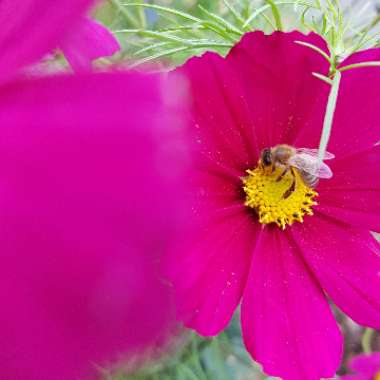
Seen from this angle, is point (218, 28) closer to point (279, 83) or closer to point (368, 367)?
point (279, 83)

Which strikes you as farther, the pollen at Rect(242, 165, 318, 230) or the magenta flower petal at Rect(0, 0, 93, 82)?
the pollen at Rect(242, 165, 318, 230)

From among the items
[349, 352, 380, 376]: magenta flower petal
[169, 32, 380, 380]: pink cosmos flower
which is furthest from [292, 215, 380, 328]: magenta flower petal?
[349, 352, 380, 376]: magenta flower petal

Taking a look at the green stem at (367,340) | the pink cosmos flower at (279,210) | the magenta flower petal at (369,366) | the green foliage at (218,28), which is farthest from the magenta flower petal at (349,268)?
the green stem at (367,340)

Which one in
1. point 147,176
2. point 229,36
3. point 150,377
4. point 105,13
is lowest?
point 150,377

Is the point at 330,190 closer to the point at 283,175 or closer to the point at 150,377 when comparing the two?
the point at 283,175

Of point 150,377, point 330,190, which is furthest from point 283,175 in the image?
point 150,377

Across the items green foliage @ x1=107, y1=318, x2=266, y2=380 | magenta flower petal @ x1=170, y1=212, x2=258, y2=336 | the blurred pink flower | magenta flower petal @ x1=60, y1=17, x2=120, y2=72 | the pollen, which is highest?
magenta flower petal @ x1=60, y1=17, x2=120, y2=72

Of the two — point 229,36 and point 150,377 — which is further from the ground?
point 229,36

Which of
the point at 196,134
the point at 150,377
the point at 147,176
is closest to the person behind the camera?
the point at 147,176

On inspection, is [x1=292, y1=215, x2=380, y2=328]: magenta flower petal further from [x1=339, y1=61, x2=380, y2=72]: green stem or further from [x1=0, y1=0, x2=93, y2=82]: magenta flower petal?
[x1=0, y1=0, x2=93, y2=82]: magenta flower petal
